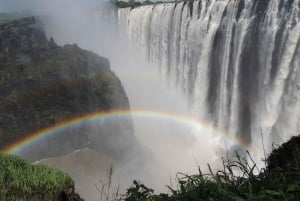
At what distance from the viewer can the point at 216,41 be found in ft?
97.2

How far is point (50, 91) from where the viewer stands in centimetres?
2545

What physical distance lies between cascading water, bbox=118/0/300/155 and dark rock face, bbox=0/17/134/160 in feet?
22.5

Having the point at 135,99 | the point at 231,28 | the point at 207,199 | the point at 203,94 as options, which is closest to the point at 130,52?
the point at 135,99

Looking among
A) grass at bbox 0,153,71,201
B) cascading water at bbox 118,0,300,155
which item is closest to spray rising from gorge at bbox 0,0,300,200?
cascading water at bbox 118,0,300,155

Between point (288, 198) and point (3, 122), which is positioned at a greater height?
point (3, 122)

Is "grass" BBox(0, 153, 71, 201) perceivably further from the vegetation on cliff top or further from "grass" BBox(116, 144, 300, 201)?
"grass" BBox(116, 144, 300, 201)

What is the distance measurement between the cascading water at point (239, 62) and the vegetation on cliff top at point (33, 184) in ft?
64.1

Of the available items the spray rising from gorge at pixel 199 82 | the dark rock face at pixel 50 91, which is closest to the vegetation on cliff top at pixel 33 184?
the spray rising from gorge at pixel 199 82

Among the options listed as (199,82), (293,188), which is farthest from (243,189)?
(199,82)

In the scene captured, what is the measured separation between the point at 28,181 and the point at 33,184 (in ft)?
0.30

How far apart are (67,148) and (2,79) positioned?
5907mm

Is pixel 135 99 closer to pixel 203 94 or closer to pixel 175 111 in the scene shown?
pixel 175 111

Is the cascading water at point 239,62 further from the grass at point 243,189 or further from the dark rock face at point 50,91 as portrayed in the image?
the grass at point 243,189

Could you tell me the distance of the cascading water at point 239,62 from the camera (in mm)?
22500
